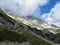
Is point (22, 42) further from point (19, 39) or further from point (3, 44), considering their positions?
point (3, 44)

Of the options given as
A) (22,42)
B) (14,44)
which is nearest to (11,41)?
(14,44)

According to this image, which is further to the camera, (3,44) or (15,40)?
(15,40)

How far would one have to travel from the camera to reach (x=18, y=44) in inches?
2179

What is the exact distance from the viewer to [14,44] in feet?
177

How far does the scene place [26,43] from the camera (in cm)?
5822

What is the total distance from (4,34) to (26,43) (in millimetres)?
8293

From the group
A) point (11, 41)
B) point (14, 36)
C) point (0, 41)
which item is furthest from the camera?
point (14, 36)

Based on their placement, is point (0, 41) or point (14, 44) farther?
point (14, 44)

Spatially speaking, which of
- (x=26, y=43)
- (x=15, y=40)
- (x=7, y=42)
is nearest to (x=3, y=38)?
(x=7, y=42)

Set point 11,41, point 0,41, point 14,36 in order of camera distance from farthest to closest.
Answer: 1. point 14,36
2. point 11,41
3. point 0,41

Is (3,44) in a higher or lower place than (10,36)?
lower

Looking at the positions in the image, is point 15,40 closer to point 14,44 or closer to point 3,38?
point 14,44

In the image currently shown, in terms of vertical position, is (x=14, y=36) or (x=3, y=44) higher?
(x=14, y=36)

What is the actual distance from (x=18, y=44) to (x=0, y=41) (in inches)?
289
